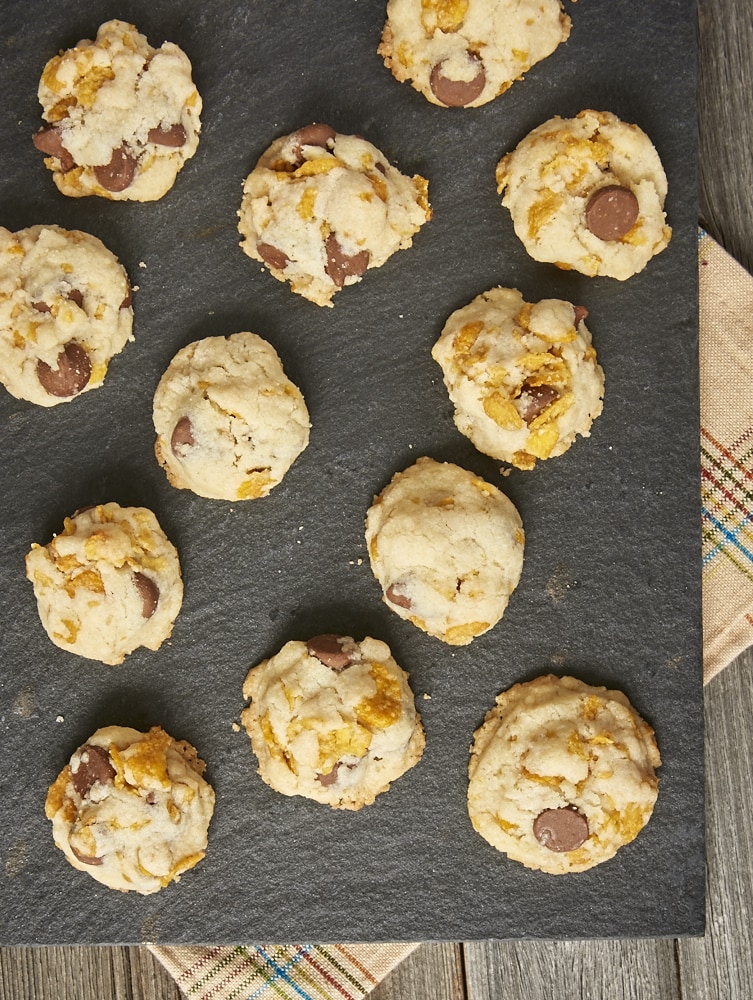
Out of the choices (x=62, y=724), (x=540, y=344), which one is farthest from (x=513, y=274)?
(x=62, y=724)

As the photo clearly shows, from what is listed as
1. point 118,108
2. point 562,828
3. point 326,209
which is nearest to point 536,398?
point 326,209

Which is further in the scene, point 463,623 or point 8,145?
point 8,145

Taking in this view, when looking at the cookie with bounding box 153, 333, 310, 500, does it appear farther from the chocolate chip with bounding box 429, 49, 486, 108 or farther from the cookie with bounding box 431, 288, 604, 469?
the chocolate chip with bounding box 429, 49, 486, 108

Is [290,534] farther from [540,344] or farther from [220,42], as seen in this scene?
[220,42]

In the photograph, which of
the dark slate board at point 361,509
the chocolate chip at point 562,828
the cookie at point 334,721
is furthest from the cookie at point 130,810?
the chocolate chip at point 562,828

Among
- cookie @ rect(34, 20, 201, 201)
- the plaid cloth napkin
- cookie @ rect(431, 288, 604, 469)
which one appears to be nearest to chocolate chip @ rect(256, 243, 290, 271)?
cookie @ rect(34, 20, 201, 201)

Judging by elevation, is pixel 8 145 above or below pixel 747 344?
above
